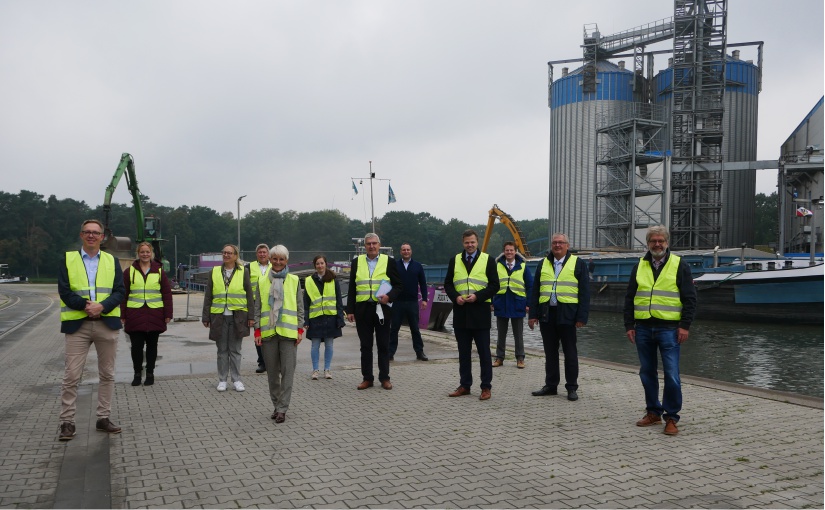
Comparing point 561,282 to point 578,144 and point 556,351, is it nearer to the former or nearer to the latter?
point 556,351

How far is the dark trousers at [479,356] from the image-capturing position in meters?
7.86

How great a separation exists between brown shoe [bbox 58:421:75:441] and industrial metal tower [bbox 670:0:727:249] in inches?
1947

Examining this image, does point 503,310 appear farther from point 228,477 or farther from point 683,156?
point 683,156

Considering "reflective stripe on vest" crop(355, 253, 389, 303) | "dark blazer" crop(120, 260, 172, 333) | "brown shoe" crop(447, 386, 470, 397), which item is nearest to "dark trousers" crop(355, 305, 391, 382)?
"reflective stripe on vest" crop(355, 253, 389, 303)

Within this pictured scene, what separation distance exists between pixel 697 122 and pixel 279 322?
50703mm

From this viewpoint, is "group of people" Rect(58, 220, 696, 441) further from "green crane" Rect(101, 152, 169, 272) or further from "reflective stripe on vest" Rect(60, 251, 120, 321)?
"green crane" Rect(101, 152, 169, 272)

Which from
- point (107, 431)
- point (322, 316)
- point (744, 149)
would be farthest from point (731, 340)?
point (744, 149)

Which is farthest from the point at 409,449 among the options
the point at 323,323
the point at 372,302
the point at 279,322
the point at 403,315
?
the point at 403,315

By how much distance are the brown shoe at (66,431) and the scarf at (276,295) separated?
2.04 metres

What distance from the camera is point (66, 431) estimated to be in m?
5.82

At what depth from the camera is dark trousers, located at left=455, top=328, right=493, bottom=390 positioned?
7859 mm

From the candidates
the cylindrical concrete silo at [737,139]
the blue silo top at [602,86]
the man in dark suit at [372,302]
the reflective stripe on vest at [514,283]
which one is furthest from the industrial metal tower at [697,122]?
the man in dark suit at [372,302]

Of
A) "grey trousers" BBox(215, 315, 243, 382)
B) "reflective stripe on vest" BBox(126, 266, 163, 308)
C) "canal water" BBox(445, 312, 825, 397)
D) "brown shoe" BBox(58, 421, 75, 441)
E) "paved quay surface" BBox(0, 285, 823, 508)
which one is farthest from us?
"canal water" BBox(445, 312, 825, 397)

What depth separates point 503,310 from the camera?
1080cm
